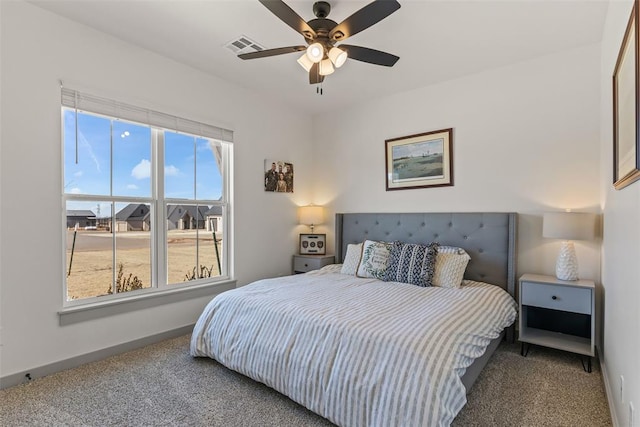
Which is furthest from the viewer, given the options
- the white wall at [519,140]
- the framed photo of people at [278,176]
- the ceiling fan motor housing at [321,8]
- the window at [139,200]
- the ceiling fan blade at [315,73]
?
the framed photo of people at [278,176]

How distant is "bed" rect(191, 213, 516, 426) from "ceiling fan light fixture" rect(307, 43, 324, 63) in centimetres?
167

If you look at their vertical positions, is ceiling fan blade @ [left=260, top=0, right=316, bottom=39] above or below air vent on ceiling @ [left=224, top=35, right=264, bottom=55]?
below

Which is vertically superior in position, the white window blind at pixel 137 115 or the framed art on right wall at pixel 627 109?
the white window blind at pixel 137 115

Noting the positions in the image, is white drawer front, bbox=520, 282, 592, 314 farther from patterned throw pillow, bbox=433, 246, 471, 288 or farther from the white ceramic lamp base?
patterned throw pillow, bbox=433, 246, 471, 288

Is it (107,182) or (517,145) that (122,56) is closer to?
(107,182)

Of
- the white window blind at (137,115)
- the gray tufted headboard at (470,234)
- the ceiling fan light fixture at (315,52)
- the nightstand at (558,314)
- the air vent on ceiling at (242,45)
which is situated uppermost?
the air vent on ceiling at (242,45)

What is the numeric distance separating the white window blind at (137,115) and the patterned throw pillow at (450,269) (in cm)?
257

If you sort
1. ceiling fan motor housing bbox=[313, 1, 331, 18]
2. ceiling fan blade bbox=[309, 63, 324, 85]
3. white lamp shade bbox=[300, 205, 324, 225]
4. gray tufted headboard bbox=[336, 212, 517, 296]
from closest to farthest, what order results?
ceiling fan motor housing bbox=[313, 1, 331, 18], ceiling fan blade bbox=[309, 63, 324, 85], gray tufted headboard bbox=[336, 212, 517, 296], white lamp shade bbox=[300, 205, 324, 225]

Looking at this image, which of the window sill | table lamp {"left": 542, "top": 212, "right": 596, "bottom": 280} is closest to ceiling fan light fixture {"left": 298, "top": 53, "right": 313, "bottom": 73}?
table lamp {"left": 542, "top": 212, "right": 596, "bottom": 280}

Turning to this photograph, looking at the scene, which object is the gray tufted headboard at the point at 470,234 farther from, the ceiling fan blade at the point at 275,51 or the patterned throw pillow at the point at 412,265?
the ceiling fan blade at the point at 275,51

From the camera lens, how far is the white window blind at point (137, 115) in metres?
2.58

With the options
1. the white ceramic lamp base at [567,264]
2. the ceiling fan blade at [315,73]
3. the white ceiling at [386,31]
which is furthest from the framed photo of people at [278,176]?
the white ceramic lamp base at [567,264]

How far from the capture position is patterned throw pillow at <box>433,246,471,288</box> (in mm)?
2963

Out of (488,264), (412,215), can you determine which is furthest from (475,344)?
(412,215)
